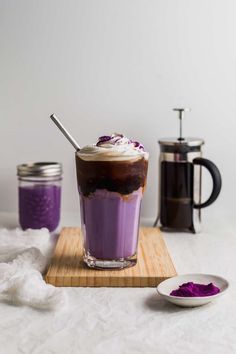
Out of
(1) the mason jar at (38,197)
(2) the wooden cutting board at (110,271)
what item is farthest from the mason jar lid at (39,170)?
(2) the wooden cutting board at (110,271)

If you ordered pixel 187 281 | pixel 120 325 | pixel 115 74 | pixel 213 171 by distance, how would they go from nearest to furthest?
pixel 120 325 < pixel 187 281 < pixel 213 171 < pixel 115 74

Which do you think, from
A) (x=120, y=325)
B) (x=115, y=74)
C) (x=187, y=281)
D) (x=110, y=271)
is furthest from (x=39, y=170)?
(x=120, y=325)

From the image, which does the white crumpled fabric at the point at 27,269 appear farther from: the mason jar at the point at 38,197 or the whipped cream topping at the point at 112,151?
the whipped cream topping at the point at 112,151

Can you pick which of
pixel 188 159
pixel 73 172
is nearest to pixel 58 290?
pixel 188 159

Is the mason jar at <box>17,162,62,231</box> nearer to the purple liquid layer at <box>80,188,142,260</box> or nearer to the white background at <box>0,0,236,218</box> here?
the white background at <box>0,0,236,218</box>

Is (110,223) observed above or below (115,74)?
below

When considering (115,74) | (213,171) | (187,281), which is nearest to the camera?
(187,281)

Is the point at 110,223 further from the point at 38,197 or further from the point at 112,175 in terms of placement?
the point at 38,197

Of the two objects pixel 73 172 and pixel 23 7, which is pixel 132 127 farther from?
pixel 23 7
